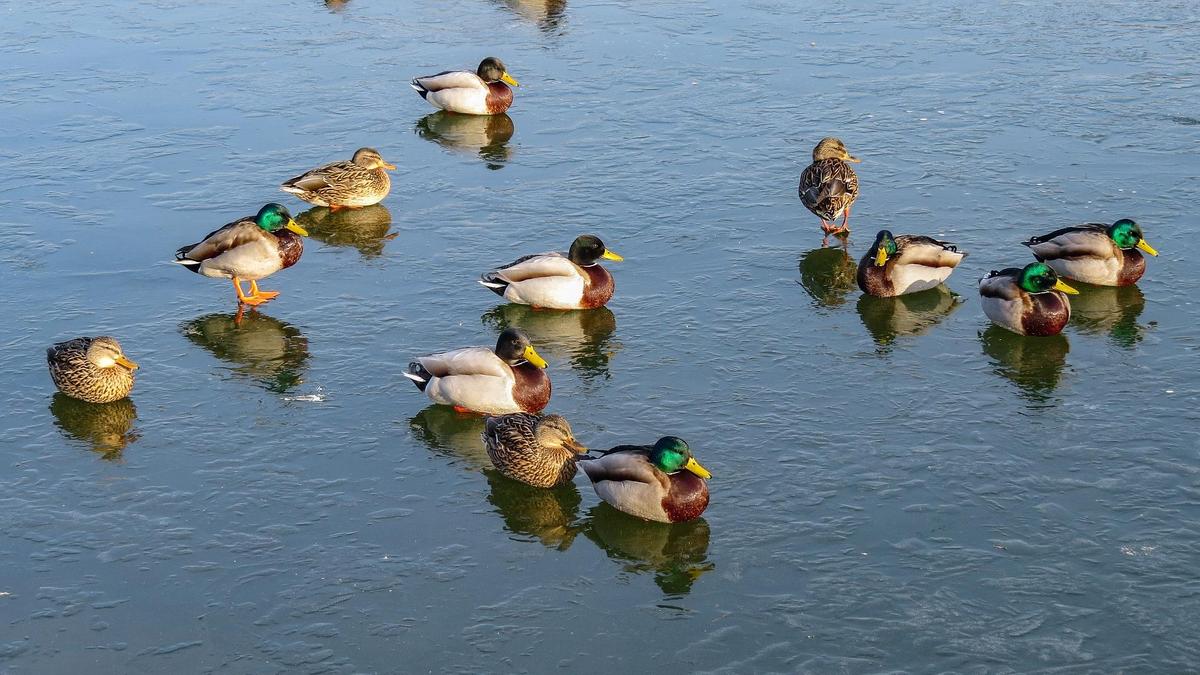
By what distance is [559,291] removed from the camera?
424 inches

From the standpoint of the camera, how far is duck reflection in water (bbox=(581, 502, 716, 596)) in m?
7.49

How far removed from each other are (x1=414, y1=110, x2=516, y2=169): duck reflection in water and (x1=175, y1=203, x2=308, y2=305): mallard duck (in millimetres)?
3081

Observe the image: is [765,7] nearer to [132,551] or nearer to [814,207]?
[814,207]

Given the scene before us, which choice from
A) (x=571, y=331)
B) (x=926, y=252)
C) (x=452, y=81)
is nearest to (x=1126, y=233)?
(x=926, y=252)

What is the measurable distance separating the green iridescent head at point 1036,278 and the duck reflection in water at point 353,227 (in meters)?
5.16

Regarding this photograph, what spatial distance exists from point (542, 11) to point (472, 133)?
4.43 metres

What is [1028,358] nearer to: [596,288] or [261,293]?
[596,288]

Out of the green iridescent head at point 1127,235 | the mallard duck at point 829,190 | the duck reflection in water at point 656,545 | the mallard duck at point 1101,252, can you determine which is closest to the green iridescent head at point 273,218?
the mallard duck at point 829,190

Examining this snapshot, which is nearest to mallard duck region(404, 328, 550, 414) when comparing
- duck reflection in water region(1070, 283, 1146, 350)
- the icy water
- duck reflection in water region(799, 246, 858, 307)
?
the icy water

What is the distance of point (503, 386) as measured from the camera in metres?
9.16

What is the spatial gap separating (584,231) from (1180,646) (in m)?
6.39

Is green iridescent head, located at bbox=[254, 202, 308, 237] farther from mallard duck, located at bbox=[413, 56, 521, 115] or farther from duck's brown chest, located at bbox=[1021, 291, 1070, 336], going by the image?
duck's brown chest, located at bbox=[1021, 291, 1070, 336]

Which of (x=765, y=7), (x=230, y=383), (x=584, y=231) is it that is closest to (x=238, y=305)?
(x=230, y=383)

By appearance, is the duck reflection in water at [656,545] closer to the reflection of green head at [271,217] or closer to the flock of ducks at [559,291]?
the flock of ducks at [559,291]
